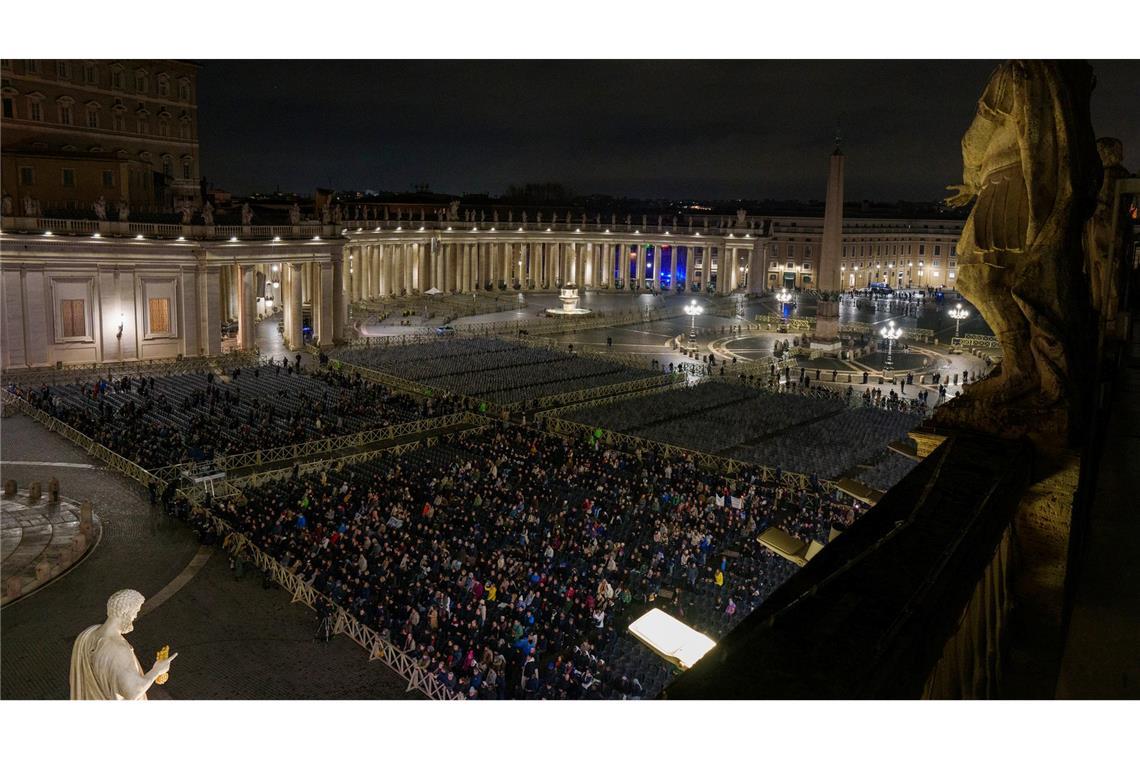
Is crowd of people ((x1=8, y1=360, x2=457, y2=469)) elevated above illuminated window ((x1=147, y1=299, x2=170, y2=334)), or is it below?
below

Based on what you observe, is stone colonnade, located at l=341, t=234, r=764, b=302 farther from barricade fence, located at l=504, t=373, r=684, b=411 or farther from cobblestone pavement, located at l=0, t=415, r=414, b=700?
cobblestone pavement, located at l=0, t=415, r=414, b=700

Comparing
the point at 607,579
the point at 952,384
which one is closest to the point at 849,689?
the point at 607,579

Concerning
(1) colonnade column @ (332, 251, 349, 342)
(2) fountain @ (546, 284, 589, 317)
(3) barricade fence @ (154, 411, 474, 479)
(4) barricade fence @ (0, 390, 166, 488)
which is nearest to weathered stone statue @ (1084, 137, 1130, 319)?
(4) barricade fence @ (0, 390, 166, 488)

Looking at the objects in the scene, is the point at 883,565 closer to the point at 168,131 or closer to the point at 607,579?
the point at 607,579

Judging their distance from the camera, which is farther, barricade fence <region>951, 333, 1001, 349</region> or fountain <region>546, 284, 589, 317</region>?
fountain <region>546, 284, 589, 317</region>

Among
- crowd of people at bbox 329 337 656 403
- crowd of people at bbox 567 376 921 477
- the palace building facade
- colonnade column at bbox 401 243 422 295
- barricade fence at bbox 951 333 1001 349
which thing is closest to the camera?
crowd of people at bbox 567 376 921 477

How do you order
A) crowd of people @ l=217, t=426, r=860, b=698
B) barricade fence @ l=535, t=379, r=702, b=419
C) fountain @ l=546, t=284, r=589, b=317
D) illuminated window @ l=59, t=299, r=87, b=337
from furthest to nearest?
1. fountain @ l=546, t=284, r=589, b=317
2. illuminated window @ l=59, t=299, r=87, b=337
3. barricade fence @ l=535, t=379, r=702, b=419
4. crowd of people @ l=217, t=426, r=860, b=698

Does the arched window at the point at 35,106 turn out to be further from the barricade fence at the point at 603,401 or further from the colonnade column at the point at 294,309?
the barricade fence at the point at 603,401

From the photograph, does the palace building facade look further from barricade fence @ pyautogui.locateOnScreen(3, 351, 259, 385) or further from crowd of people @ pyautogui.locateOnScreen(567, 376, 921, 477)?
crowd of people @ pyautogui.locateOnScreen(567, 376, 921, 477)

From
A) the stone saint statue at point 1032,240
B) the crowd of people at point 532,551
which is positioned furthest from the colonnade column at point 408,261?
the stone saint statue at point 1032,240

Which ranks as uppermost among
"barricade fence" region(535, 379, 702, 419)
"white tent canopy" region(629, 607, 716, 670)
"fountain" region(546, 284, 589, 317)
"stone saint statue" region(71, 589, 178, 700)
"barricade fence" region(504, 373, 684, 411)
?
"stone saint statue" region(71, 589, 178, 700)
